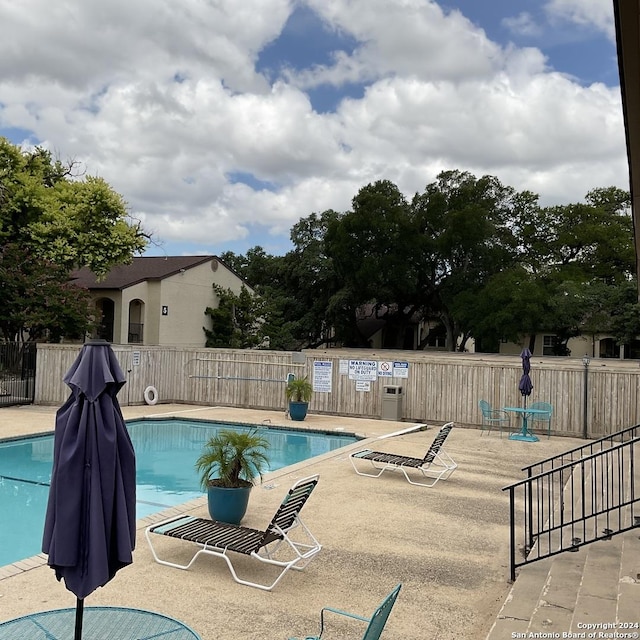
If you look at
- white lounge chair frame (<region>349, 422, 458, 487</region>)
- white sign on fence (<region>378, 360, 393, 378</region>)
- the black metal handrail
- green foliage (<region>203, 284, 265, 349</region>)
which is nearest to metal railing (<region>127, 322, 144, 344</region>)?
green foliage (<region>203, 284, 265, 349</region>)

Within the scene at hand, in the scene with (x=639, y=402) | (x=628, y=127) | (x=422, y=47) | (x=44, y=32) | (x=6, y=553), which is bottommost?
(x=6, y=553)

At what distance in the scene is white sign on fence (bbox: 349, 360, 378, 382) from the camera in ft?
58.4

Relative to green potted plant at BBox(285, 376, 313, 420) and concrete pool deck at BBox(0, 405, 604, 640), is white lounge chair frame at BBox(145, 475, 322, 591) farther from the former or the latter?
green potted plant at BBox(285, 376, 313, 420)

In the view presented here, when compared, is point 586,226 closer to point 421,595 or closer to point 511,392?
point 511,392

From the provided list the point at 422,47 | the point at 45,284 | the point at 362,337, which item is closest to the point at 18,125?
the point at 45,284

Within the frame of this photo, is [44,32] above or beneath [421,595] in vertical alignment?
above

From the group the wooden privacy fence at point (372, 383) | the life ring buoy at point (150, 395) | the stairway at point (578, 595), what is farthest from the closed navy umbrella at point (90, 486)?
the life ring buoy at point (150, 395)

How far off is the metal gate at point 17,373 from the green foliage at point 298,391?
308 inches

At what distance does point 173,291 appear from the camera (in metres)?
33.7

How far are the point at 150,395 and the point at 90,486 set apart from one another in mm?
16235

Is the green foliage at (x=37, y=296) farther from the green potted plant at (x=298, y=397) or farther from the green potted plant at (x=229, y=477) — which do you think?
the green potted plant at (x=229, y=477)

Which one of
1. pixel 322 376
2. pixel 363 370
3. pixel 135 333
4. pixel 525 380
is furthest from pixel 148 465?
pixel 135 333

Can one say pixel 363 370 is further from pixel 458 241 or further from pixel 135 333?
pixel 458 241

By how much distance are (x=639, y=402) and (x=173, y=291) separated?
24.5 meters
